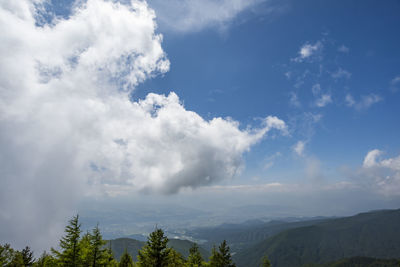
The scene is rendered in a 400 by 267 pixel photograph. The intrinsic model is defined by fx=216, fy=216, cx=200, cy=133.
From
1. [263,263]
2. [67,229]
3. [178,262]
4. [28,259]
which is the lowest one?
[263,263]

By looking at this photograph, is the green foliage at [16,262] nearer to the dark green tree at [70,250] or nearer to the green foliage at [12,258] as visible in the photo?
the green foliage at [12,258]

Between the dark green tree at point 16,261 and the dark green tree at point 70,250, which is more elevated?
the dark green tree at point 70,250

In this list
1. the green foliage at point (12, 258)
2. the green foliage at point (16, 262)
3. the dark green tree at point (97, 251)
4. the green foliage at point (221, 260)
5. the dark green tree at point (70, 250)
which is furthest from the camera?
the green foliage at point (16, 262)

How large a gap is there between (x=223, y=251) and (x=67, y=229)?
2303cm

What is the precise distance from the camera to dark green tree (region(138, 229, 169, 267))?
29.3 metres

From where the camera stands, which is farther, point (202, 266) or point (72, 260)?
point (202, 266)

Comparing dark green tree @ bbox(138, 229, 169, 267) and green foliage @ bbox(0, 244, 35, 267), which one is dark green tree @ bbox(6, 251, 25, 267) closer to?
green foliage @ bbox(0, 244, 35, 267)

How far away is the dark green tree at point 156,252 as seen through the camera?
1155 inches

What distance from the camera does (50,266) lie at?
30109 mm

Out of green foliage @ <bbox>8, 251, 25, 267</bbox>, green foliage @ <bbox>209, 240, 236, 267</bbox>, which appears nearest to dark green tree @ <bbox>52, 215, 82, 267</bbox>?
green foliage @ <bbox>209, 240, 236, 267</bbox>

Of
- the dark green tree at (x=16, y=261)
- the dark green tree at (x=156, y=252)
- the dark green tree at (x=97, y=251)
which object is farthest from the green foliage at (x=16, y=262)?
the dark green tree at (x=156, y=252)

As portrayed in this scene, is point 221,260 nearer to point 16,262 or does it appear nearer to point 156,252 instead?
point 156,252

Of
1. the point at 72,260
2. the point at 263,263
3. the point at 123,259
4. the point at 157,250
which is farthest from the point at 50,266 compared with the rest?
the point at 263,263

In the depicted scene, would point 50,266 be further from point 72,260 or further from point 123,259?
point 123,259
